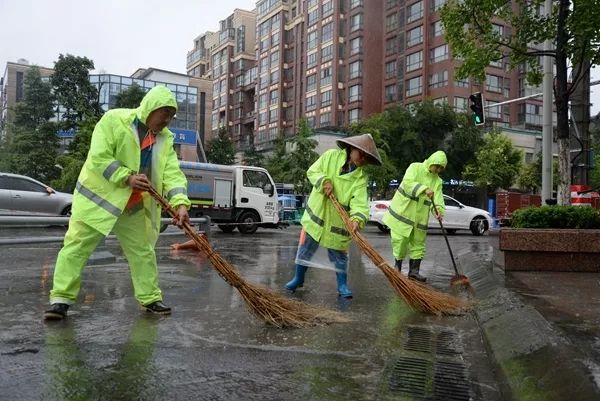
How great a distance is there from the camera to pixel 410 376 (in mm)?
3309

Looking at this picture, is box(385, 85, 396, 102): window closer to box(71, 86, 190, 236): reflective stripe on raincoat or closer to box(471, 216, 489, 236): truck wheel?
box(471, 216, 489, 236): truck wheel

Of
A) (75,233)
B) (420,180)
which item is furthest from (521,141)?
(75,233)

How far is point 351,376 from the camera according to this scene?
3.22m

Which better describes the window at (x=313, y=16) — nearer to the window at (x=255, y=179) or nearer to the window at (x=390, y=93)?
the window at (x=390, y=93)

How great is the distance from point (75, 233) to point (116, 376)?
1.56m

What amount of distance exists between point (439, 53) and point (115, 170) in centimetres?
4955

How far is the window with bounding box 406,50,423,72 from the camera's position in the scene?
52.2 meters

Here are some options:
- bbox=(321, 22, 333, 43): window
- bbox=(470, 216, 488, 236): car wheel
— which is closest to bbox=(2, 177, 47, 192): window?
bbox=(470, 216, 488, 236): car wheel

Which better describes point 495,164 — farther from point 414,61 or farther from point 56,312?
point 56,312

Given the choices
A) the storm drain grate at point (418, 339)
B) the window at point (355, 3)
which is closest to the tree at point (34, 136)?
the window at point (355, 3)

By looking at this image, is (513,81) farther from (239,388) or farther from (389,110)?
(239,388)

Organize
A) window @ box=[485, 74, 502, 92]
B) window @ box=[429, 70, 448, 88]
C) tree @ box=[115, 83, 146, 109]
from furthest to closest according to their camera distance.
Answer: window @ box=[485, 74, 502, 92] < window @ box=[429, 70, 448, 88] < tree @ box=[115, 83, 146, 109]

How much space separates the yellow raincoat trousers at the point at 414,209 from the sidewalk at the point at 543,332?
0.90 meters

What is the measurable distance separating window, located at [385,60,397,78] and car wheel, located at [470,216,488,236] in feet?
123
